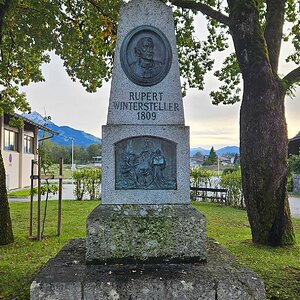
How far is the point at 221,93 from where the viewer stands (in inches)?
451

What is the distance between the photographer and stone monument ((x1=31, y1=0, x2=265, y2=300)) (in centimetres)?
371

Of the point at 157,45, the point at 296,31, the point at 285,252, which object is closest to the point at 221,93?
the point at 296,31

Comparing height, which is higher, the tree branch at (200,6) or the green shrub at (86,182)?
the tree branch at (200,6)

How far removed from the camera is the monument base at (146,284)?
3.35 metres

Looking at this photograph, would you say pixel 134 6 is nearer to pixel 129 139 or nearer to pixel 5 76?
pixel 129 139

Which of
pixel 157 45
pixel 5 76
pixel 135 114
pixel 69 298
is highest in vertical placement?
pixel 5 76

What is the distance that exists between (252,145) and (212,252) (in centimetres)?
432

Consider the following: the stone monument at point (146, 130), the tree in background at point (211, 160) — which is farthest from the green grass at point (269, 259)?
the tree in background at point (211, 160)

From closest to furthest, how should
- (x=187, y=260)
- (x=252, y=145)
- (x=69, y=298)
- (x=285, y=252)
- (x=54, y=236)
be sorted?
(x=69, y=298)
(x=187, y=260)
(x=285, y=252)
(x=252, y=145)
(x=54, y=236)

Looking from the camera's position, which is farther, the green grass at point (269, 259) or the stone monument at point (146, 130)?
the green grass at point (269, 259)

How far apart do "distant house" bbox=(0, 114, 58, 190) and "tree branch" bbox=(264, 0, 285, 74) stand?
17392 mm

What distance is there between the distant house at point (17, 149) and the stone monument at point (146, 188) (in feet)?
64.8

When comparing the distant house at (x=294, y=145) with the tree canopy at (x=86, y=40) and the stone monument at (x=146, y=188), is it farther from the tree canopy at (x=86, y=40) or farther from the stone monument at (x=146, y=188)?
the stone monument at (x=146, y=188)

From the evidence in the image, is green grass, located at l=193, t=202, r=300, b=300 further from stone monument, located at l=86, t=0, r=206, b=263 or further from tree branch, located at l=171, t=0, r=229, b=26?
tree branch, located at l=171, t=0, r=229, b=26
